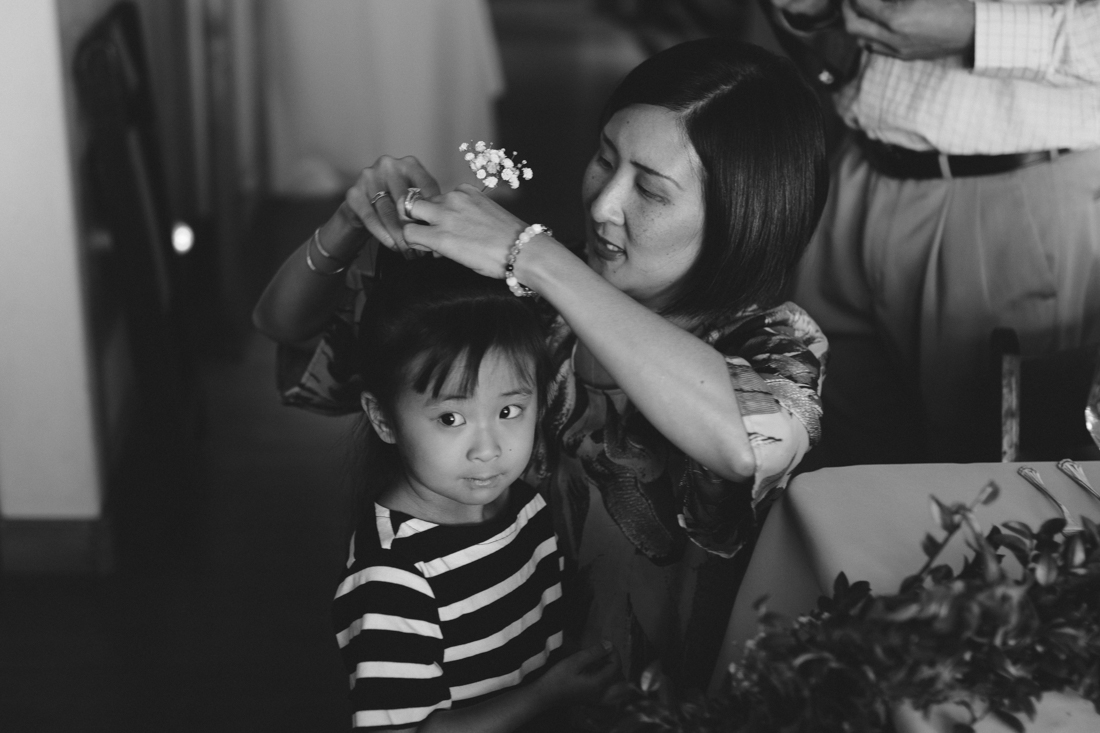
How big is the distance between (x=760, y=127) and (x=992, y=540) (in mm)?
664

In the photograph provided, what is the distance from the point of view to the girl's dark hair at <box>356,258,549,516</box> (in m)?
1.41

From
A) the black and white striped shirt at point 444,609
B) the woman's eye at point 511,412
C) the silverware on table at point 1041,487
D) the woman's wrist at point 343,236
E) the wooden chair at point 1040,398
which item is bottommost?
the black and white striped shirt at point 444,609

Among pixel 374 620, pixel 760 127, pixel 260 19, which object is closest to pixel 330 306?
pixel 374 620

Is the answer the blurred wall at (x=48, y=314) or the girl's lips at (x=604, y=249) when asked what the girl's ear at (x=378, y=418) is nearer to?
the girl's lips at (x=604, y=249)

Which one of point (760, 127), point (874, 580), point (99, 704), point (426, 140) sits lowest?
point (99, 704)

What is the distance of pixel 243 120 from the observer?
17.3 ft

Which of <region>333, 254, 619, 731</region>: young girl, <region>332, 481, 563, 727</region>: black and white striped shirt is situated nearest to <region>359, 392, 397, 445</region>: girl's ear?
<region>333, 254, 619, 731</region>: young girl

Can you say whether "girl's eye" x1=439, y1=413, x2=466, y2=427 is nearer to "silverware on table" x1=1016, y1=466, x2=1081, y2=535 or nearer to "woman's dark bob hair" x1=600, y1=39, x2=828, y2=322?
"woman's dark bob hair" x1=600, y1=39, x2=828, y2=322

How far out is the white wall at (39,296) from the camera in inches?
99.7

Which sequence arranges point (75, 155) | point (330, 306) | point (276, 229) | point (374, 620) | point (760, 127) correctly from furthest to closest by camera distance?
point (276, 229), point (75, 155), point (330, 306), point (760, 127), point (374, 620)

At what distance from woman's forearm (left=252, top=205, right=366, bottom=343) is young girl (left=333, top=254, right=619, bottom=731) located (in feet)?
0.50

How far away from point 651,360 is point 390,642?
45 centimetres

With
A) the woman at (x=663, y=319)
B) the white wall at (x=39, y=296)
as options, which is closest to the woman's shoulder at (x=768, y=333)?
the woman at (x=663, y=319)

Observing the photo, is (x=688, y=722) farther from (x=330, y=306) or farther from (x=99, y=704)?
(x=99, y=704)
